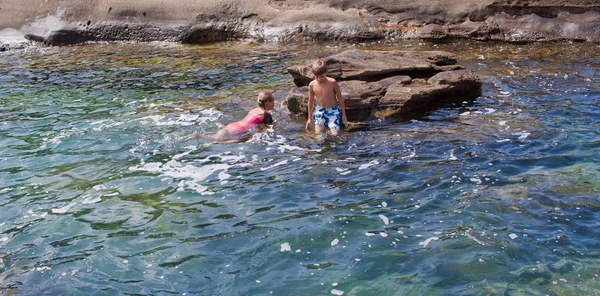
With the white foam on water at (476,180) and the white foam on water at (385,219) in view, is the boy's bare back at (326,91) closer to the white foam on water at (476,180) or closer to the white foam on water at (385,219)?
the white foam on water at (476,180)

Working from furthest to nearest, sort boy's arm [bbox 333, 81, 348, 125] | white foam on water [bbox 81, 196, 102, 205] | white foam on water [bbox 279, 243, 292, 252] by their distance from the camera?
boy's arm [bbox 333, 81, 348, 125] < white foam on water [bbox 81, 196, 102, 205] < white foam on water [bbox 279, 243, 292, 252]

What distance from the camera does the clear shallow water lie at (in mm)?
5293

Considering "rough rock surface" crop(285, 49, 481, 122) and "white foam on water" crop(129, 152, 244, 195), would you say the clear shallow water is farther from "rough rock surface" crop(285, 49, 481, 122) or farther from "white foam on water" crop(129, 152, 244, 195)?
"rough rock surface" crop(285, 49, 481, 122)

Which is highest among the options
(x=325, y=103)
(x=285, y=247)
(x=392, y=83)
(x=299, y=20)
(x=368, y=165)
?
(x=299, y=20)

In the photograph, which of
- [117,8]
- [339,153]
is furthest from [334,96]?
[117,8]

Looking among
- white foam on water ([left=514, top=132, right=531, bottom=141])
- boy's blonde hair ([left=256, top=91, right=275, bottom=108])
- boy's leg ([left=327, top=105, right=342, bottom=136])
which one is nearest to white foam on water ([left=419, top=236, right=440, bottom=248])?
white foam on water ([left=514, top=132, right=531, bottom=141])

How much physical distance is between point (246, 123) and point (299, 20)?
9.11 m

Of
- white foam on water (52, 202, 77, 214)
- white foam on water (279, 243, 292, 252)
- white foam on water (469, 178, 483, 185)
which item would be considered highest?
white foam on water (469, 178, 483, 185)

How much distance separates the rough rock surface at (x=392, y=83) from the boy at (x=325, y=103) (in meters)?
0.53

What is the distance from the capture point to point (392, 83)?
1059cm

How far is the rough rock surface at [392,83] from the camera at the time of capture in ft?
33.3

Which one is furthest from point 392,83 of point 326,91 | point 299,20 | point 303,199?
point 299,20

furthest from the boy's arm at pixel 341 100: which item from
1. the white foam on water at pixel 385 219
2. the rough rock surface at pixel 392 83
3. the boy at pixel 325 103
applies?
the white foam on water at pixel 385 219

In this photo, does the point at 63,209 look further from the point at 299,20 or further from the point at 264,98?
the point at 299,20
